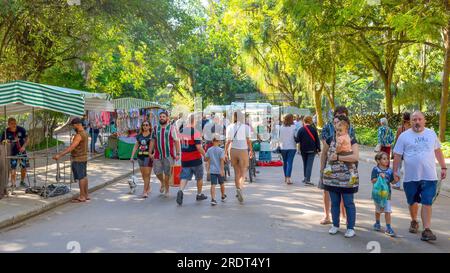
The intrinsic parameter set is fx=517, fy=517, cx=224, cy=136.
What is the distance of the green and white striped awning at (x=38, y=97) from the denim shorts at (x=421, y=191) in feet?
23.9

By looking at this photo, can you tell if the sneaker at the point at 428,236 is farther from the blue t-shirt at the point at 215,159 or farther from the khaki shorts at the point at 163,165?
the khaki shorts at the point at 163,165

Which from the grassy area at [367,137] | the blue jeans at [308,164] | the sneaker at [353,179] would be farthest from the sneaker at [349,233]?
the grassy area at [367,137]

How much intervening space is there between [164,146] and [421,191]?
5673mm

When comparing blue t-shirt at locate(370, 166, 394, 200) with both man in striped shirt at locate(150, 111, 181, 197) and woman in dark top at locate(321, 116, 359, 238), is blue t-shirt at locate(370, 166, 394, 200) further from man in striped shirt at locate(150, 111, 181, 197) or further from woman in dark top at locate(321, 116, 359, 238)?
man in striped shirt at locate(150, 111, 181, 197)

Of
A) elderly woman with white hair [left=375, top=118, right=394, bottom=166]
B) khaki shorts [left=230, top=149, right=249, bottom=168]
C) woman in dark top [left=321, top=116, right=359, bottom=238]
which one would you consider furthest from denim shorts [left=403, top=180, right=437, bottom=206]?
elderly woman with white hair [left=375, top=118, right=394, bottom=166]

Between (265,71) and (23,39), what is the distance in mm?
24160

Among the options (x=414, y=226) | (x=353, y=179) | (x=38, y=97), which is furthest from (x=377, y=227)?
(x=38, y=97)

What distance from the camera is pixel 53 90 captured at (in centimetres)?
1118

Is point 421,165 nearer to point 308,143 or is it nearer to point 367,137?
point 308,143

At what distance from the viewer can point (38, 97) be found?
1085 cm

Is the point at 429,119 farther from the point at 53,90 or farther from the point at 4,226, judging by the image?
the point at 4,226

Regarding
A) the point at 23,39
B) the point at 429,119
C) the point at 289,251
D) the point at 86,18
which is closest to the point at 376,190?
the point at 289,251

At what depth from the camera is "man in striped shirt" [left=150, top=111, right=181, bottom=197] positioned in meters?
11.0

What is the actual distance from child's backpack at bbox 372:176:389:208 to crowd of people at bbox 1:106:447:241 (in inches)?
1.9
